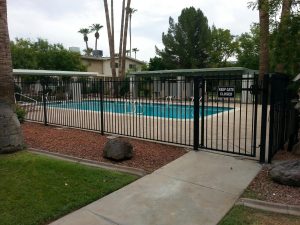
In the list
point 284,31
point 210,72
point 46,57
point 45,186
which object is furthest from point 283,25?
point 46,57

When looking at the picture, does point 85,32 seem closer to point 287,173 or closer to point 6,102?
point 6,102

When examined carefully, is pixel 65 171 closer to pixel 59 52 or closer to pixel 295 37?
pixel 295 37

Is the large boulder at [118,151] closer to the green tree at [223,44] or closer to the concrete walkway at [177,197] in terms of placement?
the concrete walkway at [177,197]

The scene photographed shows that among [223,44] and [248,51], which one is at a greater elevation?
[223,44]

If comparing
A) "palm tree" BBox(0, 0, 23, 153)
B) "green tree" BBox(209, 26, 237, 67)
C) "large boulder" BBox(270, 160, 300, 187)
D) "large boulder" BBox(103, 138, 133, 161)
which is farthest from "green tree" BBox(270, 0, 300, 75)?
"green tree" BBox(209, 26, 237, 67)

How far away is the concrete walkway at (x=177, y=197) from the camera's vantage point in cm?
379

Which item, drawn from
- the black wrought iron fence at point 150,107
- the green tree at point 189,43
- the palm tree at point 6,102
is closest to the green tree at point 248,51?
the green tree at point 189,43

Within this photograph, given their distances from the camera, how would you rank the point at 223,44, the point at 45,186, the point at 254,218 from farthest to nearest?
the point at 223,44, the point at 45,186, the point at 254,218

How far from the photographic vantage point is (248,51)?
130 feet

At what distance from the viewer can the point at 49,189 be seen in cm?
459

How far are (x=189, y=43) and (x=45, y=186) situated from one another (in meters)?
34.9

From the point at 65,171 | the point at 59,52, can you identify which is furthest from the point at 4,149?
the point at 59,52

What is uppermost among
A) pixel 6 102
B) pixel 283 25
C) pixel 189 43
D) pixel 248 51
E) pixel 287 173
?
pixel 189 43

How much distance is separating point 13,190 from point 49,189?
54 centimetres
